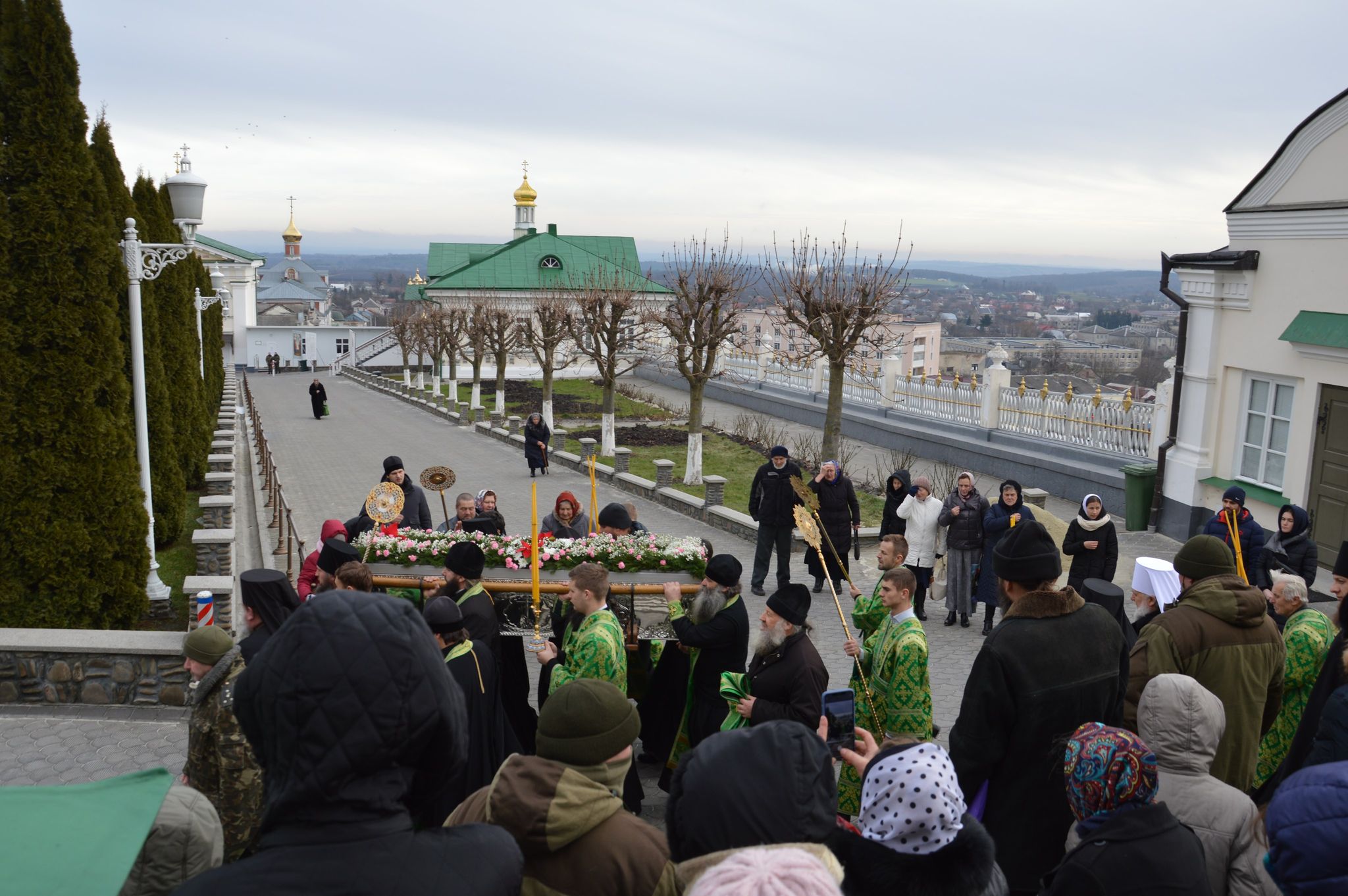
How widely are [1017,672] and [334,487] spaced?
18296mm

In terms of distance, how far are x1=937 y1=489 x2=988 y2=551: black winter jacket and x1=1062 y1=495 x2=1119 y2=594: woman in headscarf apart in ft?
3.16

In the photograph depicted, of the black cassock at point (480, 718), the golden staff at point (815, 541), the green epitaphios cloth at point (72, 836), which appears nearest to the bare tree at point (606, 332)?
the golden staff at point (815, 541)

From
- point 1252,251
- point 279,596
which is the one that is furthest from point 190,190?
point 1252,251

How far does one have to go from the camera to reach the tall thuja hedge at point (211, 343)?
24656 mm

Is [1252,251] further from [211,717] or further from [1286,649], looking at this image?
[211,717]

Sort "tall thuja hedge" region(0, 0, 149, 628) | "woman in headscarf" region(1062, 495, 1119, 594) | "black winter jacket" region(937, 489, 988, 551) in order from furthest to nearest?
"black winter jacket" region(937, 489, 988, 551) < "woman in headscarf" region(1062, 495, 1119, 594) < "tall thuja hedge" region(0, 0, 149, 628)

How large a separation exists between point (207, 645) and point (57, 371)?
5.34 metres

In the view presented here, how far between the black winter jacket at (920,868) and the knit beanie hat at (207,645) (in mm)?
3010

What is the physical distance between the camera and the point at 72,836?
2.11 meters

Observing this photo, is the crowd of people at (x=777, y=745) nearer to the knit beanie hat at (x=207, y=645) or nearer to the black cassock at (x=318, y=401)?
the knit beanie hat at (x=207, y=645)

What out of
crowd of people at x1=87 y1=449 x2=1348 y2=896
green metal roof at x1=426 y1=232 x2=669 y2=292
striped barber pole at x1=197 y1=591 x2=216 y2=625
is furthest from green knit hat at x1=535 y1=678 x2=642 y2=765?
green metal roof at x1=426 y1=232 x2=669 y2=292

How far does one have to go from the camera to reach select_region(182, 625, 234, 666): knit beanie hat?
443cm

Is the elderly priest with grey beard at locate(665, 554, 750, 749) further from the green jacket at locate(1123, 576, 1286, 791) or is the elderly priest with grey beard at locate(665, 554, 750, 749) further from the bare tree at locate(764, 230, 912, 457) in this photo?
the bare tree at locate(764, 230, 912, 457)

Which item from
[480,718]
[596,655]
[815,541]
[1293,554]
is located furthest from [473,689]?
[1293,554]
